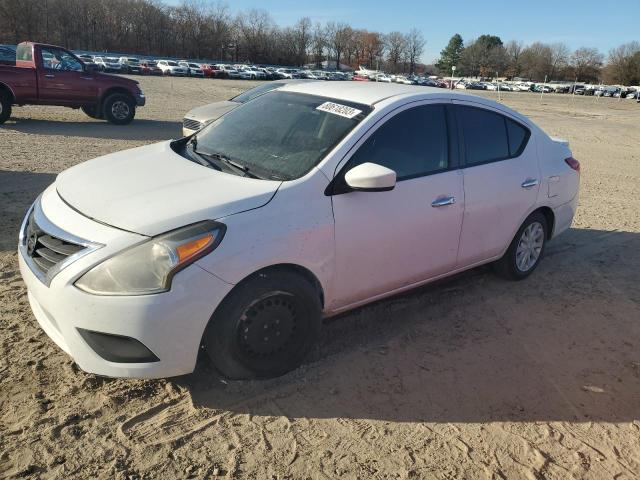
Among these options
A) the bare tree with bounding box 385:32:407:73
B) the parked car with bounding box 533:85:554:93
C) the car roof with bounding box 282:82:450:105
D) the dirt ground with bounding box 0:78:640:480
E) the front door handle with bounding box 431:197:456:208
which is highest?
the bare tree with bounding box 385:32:407:73

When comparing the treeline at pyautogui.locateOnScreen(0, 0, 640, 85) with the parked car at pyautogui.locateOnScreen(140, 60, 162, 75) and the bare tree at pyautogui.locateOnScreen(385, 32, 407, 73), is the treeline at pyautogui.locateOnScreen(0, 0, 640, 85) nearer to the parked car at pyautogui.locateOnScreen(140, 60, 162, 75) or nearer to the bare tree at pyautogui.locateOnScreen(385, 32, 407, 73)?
the bare tree at pyautogui.locateOnScreen(385, 32, 407, 73)

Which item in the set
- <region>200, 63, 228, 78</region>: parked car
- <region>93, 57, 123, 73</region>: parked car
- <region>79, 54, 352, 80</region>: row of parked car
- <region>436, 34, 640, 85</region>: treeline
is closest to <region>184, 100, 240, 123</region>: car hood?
<region>79, 54, 352, 80</region>: row of parked car

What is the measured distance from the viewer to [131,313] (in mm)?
2689

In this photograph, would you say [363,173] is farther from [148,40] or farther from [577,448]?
[148,40]

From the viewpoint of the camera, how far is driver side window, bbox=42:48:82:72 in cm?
1304

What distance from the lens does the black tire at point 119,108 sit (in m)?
14.3

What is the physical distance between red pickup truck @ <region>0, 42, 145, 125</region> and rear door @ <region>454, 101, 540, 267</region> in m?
11.8

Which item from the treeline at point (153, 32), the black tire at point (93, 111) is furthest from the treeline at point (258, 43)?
the black tire at point (93, 111)

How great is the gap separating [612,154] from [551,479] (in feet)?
48.4

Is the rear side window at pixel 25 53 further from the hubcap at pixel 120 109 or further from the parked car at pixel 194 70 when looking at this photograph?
the parked car at pixel 194 70

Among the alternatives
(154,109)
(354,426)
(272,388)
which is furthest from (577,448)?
(154,109)

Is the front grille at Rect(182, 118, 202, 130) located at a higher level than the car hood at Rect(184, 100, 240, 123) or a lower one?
lower

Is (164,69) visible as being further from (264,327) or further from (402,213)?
(264,327)

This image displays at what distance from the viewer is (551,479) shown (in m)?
2.74
